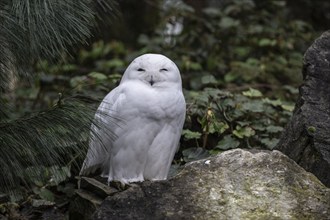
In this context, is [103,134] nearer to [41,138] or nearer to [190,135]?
[41,138]

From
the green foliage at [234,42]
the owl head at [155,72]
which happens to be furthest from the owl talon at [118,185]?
the green foliage at [234,42]

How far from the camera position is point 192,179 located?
10.1ft

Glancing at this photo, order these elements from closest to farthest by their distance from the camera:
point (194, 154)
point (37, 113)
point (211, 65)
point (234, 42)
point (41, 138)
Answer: point (41, 138) < point (37, 113) < point (194, 154) < point (211, 65) < point (234, 42)

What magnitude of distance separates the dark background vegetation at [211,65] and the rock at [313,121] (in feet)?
1.56

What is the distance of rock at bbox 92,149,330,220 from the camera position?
292cm

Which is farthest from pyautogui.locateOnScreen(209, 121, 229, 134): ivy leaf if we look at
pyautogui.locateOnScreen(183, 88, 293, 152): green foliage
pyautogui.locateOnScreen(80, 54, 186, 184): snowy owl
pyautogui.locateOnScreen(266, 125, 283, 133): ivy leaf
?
pyautogui.locateOnScreen(80, 54, 186, 184): snowy owl

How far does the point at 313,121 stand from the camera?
3719 mm

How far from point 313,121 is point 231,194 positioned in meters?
0.89

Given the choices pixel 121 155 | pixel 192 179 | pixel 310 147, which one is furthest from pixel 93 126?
pixel 310 147

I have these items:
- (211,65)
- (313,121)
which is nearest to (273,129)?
(313,121)

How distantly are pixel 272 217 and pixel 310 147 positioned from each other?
2.72 ft

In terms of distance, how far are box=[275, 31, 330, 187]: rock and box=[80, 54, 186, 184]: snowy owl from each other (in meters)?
0.62

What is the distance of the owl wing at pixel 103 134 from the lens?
3.38 metres

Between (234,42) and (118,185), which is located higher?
(234,42)
